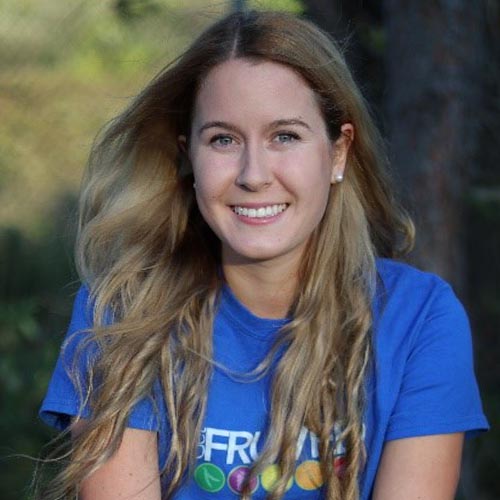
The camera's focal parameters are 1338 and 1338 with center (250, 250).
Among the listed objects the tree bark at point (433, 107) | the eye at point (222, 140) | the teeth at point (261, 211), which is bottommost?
the teeth at point (261, 211)

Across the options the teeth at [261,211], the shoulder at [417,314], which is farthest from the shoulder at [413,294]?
the teeth at [261,211]

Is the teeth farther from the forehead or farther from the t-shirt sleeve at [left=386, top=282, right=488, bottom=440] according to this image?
the t-shirt sleeve at [left=386, top=282, right=488, bottom=440]

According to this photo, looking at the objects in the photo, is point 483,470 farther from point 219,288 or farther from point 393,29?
point 219,288

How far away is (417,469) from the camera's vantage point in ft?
9.73

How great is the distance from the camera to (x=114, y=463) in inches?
119

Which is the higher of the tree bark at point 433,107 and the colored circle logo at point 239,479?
the tree bark at point 433,107

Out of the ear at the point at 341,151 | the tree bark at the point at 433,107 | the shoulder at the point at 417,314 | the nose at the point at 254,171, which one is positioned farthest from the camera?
the tree bark at the point at 433,107

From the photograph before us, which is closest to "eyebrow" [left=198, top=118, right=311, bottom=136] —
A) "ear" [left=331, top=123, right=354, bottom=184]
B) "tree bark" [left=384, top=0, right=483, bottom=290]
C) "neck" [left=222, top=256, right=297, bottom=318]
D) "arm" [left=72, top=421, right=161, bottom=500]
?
"ear" [left=331, top=123, right=354, bottom=184]

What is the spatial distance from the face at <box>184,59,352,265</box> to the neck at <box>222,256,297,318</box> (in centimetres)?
9

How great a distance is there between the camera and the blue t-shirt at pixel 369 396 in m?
2.98

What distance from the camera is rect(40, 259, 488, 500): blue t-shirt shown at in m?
2.98

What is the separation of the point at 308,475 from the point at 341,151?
771 millimetres

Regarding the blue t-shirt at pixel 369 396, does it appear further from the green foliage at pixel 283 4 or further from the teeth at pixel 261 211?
the green foliage at pixel 283 4

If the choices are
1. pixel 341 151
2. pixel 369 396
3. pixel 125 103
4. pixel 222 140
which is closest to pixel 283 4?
pixel 125 103
